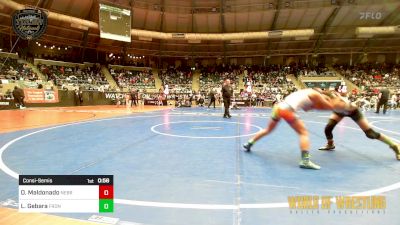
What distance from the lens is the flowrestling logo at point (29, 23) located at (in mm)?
6785

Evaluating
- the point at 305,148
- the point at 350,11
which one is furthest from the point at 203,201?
the point at 350,11

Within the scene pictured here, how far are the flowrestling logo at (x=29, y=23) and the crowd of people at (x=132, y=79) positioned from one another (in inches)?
1036

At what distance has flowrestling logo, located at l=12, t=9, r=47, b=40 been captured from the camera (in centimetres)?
679

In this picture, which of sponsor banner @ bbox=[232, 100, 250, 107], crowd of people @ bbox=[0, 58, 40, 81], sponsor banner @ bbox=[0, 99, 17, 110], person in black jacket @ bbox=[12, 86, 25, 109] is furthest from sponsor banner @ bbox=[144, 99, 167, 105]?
sponsor banner @ bbox=[0, 99, 17, 110]

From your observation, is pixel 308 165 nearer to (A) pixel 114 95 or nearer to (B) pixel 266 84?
(A) pixel 114 95

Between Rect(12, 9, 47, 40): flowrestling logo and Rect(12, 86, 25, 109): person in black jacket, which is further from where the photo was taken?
Rect(12, 86, 25, 109): person in black jacket

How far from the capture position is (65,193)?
6.58ft

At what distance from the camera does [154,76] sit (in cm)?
3812

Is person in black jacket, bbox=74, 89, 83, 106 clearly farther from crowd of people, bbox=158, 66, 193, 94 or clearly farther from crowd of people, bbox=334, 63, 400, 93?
crowd of people, bbox=334, 63, 400, 93

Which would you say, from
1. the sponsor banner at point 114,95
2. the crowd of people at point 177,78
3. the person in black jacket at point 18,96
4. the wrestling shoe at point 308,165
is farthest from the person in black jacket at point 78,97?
the wrestling shoe at point 308,165

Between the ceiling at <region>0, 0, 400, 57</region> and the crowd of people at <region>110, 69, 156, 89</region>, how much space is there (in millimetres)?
2992

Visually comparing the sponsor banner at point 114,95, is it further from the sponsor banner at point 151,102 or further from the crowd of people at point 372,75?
the crowd of people at point 372,75

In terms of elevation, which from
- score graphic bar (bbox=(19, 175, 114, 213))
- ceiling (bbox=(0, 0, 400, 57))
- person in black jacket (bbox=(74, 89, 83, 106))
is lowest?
score graphic bar (bbox=(19, 175, 114, 213))

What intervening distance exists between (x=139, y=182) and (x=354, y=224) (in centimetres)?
234
